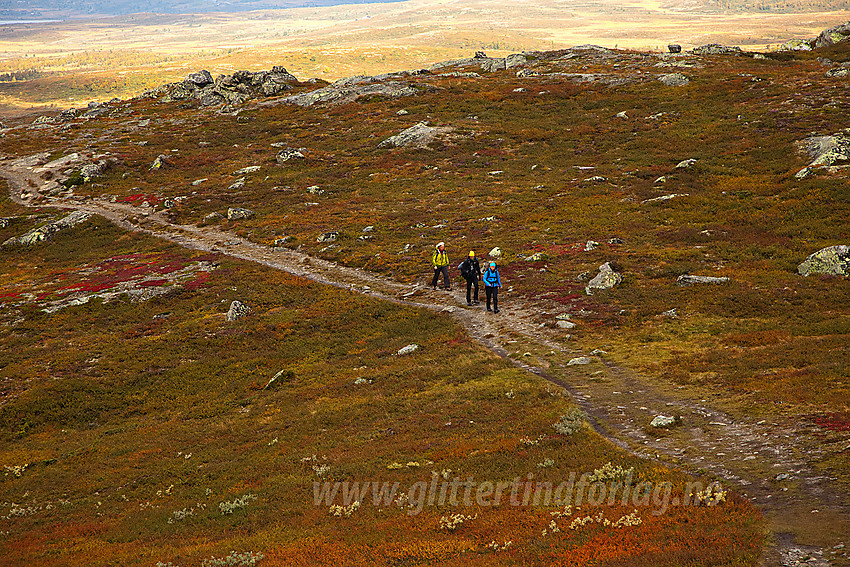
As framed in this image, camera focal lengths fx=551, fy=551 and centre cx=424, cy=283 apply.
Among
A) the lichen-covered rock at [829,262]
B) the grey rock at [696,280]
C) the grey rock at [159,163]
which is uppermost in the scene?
the grey rock at [159,163]

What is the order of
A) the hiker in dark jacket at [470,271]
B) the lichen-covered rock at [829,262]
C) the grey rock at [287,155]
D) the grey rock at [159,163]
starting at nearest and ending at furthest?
the lichen-covered rock at [829,262] < the hiker in dark jacket at [470,271] < the grey rock at [287,155] < the grey rock at [159,163]

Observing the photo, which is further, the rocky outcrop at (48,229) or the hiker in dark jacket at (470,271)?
the rocky outcrop at (48,229)

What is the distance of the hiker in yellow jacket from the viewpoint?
39000 mm

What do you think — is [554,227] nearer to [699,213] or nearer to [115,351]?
[699,213]

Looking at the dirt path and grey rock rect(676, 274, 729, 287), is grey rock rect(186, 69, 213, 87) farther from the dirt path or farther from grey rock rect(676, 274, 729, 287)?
grey rock rect(676, 274, 729, 287)

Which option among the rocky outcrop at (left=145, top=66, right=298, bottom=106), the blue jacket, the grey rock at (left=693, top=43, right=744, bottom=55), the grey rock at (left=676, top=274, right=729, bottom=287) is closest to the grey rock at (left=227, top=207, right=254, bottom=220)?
the blue jacket

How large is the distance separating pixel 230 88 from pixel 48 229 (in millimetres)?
81035

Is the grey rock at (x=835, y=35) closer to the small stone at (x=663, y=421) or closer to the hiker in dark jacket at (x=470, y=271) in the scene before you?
the hiker in dark jacket at (x=470, y=271)

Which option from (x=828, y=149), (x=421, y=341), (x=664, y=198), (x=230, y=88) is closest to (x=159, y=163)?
(x=230, y=88)

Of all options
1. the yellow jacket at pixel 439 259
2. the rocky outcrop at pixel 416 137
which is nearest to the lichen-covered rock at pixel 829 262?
the yellow jacket at pixel 439 259

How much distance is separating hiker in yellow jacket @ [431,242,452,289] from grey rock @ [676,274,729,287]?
1521 centimetres

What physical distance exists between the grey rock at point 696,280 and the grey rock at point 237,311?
96.8 ft

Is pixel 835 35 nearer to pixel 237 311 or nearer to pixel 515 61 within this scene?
pixel 515 61

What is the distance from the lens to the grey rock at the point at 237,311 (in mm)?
39625
